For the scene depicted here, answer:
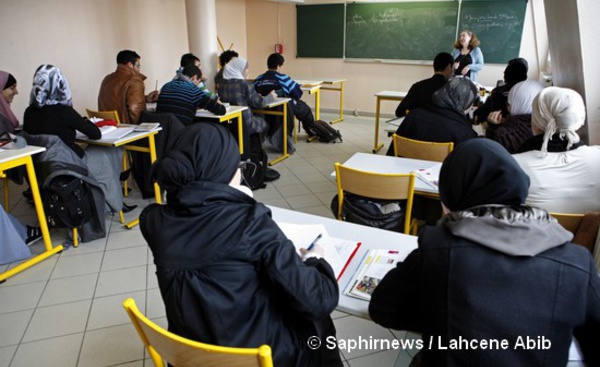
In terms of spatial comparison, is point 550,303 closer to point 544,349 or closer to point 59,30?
point 544,349

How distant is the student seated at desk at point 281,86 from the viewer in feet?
17.4

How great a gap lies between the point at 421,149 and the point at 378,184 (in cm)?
90

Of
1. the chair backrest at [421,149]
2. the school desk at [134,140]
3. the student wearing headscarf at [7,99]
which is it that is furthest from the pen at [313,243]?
the student wearing headscarf at [7,99]

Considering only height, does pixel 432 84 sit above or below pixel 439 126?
above

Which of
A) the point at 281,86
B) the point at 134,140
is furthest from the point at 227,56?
the point at 134,140

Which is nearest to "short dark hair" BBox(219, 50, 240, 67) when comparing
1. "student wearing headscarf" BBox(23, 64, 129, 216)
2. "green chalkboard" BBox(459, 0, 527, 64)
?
"student wearing headscarf" BBox(23, 64, 129, 216)

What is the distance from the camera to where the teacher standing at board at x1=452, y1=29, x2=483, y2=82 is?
5656mm

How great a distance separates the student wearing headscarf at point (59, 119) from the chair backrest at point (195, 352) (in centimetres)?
254

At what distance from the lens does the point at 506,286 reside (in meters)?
0.93

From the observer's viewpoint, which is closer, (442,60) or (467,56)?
(442,60)

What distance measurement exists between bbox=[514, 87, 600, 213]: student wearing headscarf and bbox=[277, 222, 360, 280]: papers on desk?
0.96 meters

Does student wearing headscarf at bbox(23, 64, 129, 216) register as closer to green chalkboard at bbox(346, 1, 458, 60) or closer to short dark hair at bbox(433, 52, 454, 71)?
short dark hair at bbox(433, 52, 454, 71)

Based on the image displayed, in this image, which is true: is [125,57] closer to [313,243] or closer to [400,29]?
[313,243]

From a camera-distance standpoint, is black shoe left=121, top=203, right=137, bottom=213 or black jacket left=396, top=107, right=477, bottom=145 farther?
black shoe left=121, top=203, right=137, bottom=213
